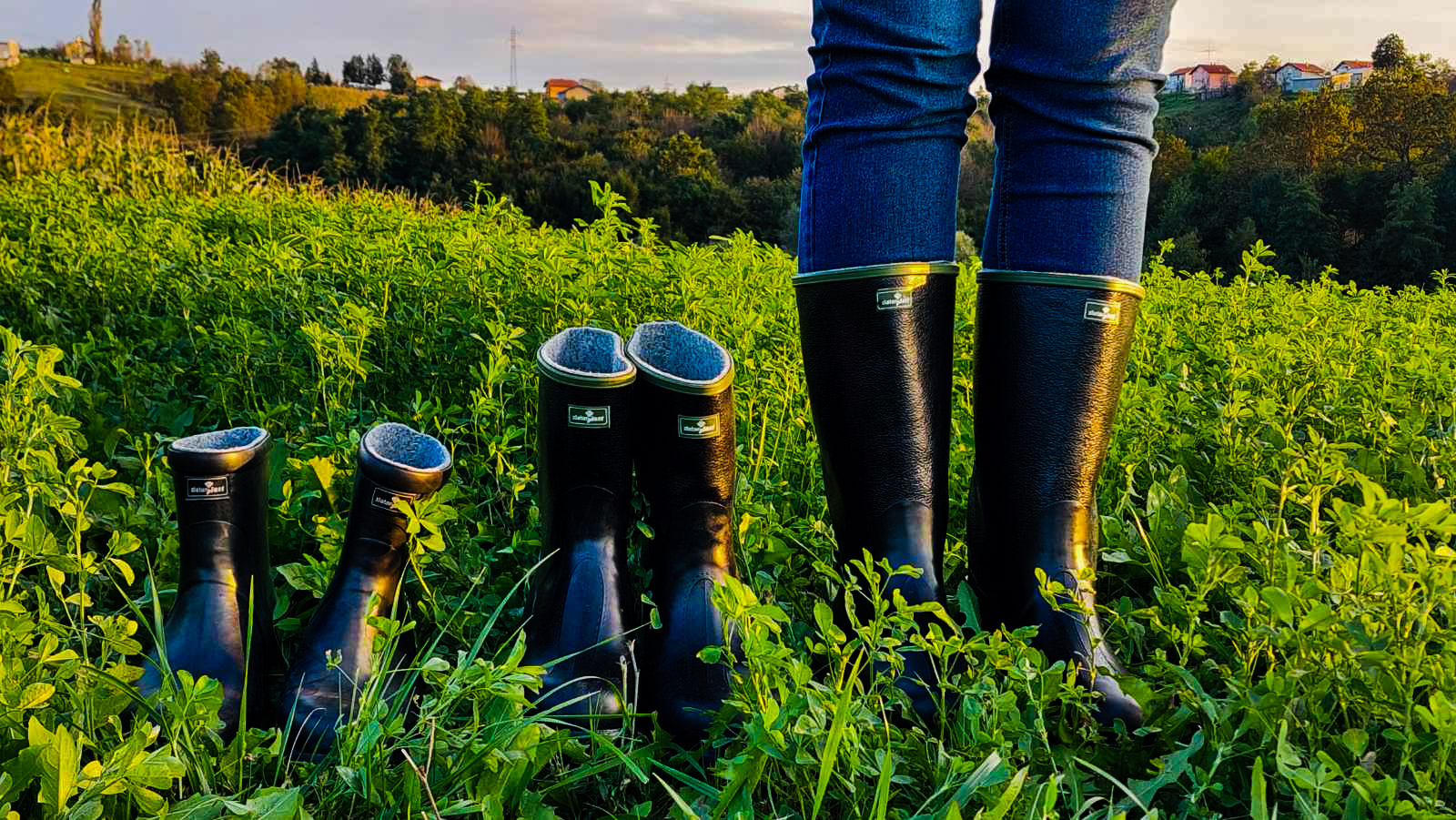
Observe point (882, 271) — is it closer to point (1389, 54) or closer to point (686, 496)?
point (686, 496)

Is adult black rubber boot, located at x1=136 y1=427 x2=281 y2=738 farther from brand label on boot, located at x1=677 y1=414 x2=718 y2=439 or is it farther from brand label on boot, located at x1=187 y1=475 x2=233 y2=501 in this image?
brand label on boot, located at x1=677 y1=414 x2=718 y2=439

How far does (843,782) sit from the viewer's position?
3.78 ft

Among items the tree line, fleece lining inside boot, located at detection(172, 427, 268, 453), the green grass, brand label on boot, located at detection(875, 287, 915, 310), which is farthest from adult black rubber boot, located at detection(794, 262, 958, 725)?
the green grass

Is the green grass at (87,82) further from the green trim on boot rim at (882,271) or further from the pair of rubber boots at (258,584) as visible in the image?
the green trim on boot rim at (882,271)

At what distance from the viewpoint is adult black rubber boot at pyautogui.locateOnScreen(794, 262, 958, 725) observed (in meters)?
1.51

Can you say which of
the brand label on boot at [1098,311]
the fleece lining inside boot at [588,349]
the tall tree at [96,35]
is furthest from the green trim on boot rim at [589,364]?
the tall tree at [96,35]

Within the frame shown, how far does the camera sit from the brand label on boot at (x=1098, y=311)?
150cm

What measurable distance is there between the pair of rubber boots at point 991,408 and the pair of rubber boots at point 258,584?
2.20 ft

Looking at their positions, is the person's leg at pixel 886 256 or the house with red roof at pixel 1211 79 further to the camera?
the house with red roof at pixel 1211 79

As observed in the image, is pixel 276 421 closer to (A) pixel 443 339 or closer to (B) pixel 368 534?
(A) pixel 443 339

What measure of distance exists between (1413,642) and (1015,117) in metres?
0.89

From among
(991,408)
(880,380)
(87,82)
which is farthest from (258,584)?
(87,82)

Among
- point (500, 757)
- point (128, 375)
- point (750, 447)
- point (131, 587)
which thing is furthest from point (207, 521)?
A: point (128, 375)

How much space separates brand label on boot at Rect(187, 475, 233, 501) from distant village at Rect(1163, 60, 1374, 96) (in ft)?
63.0
